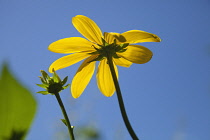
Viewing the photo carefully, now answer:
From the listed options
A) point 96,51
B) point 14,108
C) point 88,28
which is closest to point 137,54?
point 96,51

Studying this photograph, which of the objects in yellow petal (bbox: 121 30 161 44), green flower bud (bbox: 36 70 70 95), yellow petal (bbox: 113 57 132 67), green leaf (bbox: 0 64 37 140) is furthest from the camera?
yellow petal (bbox: 113 57 132 67)

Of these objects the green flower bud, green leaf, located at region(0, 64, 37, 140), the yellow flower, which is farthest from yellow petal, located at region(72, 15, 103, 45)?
green leaf, located at region(0, 64, 37, 140)

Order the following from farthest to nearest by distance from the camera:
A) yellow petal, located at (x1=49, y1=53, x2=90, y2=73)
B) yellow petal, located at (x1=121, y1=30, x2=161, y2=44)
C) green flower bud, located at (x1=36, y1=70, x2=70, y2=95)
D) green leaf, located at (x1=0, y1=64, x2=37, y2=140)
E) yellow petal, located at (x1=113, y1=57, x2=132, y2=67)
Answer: yellow petal, located at (x1=113, y1=57, x2=132, y2=67)
yellow petal, located at (x1=49, y1=53, x2=90, y2=73)
yellow petal, located at (x1=121, y1=30, x2=161, y2=44)
green flower bud, located at (x1=36, y1=70, x2=70, y2=95)
green leaf, located at (x1=0, y1=64, x2=37, y2=140)

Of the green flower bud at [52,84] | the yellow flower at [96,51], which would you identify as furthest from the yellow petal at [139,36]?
the green flower bud at [52,84]

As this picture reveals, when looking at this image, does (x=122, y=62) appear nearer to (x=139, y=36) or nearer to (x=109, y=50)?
(x=109, y=50)

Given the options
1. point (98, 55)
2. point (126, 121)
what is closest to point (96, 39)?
point (98, 55)

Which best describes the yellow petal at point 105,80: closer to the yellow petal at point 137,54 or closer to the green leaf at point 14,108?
the yellow petal at point 137,54

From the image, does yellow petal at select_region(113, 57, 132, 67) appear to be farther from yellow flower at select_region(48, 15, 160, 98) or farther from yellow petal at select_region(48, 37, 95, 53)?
yellow petal at select_region(48, 37, 95, 53)
